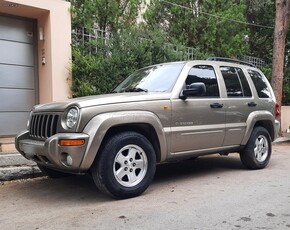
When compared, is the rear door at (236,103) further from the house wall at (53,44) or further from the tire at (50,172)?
the house wall at (53,44)

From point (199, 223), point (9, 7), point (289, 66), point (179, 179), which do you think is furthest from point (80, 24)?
point (289, 66)

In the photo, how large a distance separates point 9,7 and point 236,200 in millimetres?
6784

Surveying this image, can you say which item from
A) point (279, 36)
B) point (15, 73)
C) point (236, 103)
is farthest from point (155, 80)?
point (279, 36)

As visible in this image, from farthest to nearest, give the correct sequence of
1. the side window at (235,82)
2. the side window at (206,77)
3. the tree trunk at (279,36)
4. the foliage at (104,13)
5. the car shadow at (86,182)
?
1. the tree trunk at (279,36)
2. the foliage at (104,13)
3. the side window at (235,82)
4. the side window at (206,77)
5. the car shadow at (86,182)

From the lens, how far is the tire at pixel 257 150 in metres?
6.61

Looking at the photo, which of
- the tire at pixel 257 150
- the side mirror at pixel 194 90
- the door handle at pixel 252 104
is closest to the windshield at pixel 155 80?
the side mirror at pixel 194 90

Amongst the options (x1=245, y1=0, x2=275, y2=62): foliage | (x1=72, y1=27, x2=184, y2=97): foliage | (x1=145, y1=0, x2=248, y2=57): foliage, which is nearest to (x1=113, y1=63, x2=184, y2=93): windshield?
(x1=72, y1=27, x2=184, y2=97): foliage

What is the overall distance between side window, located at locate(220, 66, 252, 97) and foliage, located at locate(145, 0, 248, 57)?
6.06 meters

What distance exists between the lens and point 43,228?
3.84 m

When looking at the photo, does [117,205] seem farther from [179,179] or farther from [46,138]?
[179,179]

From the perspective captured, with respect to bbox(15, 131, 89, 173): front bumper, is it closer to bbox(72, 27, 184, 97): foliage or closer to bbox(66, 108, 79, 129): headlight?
bbox(66, 108, 79, 129): headlight

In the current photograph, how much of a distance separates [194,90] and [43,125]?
2.14 metres

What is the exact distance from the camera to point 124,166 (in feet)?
15.7

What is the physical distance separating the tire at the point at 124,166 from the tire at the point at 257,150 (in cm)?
233
